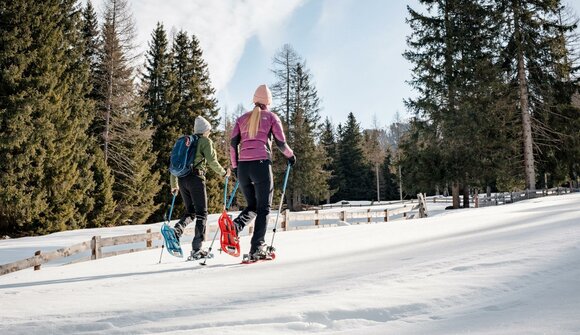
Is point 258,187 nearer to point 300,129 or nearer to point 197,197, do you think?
point 197,197

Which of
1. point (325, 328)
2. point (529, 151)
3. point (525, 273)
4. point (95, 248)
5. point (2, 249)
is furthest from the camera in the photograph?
point (529, 151)

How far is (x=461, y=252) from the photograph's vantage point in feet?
13.9

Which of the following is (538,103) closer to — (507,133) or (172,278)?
→ (507,133)

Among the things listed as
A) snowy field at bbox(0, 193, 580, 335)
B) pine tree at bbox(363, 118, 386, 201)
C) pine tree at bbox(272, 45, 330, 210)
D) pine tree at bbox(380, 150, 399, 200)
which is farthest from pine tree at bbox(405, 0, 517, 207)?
pine tree at bbox(380, 150, 399, 200)

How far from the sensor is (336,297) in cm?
275

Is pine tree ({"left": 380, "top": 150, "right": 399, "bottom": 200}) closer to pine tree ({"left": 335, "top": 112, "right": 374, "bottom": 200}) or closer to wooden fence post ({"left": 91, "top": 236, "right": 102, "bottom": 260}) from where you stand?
pine tree ({"left": 335, "top": 112, "right": 374, "bottom": 200})

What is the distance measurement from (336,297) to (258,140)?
2554 mm

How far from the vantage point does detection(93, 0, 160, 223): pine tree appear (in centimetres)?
2420

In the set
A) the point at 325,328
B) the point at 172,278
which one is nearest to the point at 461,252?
the point at 325,328

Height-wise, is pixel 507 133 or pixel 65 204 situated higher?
pixel 507 133

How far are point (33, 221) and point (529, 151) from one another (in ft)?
90.5

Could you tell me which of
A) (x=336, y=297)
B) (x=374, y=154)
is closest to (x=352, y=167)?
(x=374, y=154)

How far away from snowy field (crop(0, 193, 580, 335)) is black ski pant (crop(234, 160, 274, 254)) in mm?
515

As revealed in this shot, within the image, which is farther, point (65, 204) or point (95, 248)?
point (65, 204)
